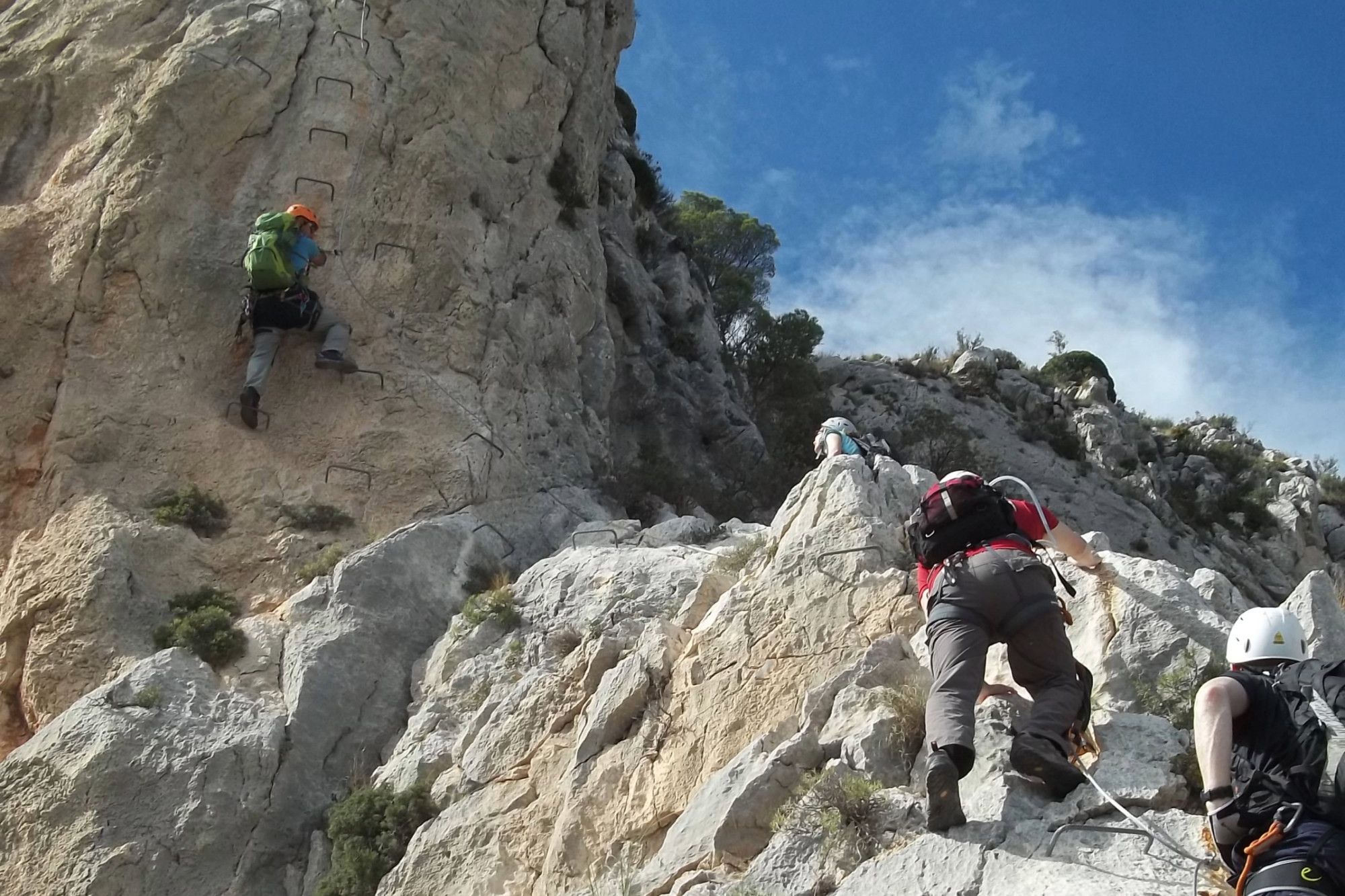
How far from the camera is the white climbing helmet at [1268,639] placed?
5.55 metres

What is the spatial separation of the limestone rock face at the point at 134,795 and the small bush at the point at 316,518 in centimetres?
292

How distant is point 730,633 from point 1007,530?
264 cm

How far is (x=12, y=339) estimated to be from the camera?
1353cm

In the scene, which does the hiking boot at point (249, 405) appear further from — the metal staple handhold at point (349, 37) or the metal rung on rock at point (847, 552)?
the metal rung on rock at point (847, 552)

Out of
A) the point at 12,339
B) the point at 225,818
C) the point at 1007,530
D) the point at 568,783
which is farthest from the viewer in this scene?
the point at 12,339

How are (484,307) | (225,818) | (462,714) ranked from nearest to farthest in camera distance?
1. (225,818)
2. (462,714)
3. (484,307)

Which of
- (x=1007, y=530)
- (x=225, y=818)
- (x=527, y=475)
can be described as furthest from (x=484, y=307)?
(x=1007, y=530)

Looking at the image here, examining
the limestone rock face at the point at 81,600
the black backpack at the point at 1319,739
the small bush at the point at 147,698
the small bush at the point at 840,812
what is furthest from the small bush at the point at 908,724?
the limestone rock face at the point at 81,600

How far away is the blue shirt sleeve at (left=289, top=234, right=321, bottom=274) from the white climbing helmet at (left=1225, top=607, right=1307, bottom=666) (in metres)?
10.1

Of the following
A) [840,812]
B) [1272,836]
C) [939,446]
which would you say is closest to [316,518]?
[840,812]

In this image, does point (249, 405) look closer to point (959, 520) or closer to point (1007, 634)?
point (959, 520)

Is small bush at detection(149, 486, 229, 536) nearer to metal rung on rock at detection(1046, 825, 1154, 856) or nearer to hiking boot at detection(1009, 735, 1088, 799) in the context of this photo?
hiking boot at detection(1009, 735, 1088, 799)

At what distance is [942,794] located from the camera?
231 inches

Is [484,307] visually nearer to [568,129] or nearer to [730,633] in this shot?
[568,129]
